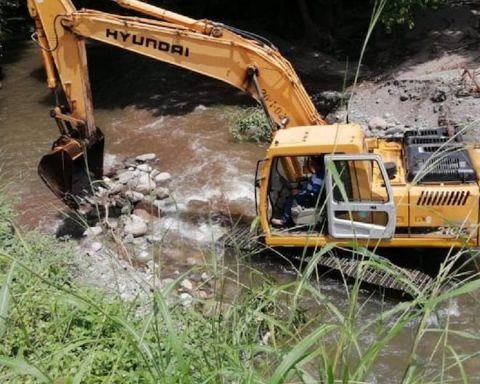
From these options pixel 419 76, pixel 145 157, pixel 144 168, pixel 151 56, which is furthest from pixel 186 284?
pixel 419 76

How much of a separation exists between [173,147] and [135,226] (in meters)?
3.70

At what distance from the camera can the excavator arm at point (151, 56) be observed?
27.2 ft

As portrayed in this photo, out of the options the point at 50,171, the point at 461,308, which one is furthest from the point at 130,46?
the point at 461,308

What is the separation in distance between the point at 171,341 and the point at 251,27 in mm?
18836

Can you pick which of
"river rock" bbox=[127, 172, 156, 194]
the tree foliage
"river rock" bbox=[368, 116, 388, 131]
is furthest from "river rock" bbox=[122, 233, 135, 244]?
the tree foliage

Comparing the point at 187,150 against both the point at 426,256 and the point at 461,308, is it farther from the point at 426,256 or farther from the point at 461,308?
the point at 461,308

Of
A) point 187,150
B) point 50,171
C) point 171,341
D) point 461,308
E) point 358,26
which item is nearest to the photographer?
point 171,341

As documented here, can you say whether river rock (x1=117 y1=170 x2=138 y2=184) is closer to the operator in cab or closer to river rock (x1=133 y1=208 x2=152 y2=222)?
river rock (x1=133 y1=208 x2=152 y2=222)

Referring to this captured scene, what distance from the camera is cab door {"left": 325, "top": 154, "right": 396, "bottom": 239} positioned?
Answer: 707cm

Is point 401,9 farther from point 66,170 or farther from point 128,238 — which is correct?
point 66,170

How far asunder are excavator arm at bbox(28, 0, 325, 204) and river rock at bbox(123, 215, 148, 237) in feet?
2.73

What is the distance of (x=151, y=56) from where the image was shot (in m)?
8.62

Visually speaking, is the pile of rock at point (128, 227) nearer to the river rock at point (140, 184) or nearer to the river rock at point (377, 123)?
the river rock at point (140, 184)

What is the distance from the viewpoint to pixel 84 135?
29.3 feet
